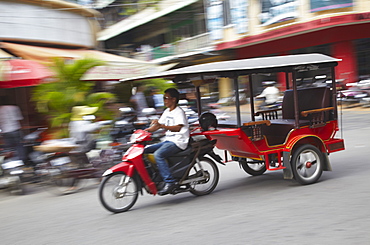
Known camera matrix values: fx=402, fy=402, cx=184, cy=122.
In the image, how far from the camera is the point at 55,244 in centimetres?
436

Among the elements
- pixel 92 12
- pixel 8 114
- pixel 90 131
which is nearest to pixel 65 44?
pixel 92 12

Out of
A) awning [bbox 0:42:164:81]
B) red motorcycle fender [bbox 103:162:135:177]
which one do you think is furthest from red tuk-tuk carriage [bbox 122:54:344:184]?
awning [bbox 0:42:164:81]

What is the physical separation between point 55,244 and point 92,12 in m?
11.4

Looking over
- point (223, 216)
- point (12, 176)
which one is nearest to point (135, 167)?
point (223, 216)

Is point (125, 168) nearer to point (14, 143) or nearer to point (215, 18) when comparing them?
point (14, 143)

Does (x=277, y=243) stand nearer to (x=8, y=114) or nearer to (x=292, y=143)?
(x=292, y=143)

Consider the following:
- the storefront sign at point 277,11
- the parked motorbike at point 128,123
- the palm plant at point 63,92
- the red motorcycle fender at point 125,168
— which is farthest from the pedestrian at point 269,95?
the red motorcycle fender at point 125,168

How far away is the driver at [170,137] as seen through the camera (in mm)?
5398

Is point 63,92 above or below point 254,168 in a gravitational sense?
above

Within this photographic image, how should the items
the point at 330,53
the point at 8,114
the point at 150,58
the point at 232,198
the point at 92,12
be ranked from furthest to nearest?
the point at 150,58
the point at 330,53
the point at 92,12
the point at 8,114
the point at 232,198

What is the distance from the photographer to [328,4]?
691 inches

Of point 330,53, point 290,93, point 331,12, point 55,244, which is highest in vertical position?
point 331,12

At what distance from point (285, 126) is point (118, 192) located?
109 inches

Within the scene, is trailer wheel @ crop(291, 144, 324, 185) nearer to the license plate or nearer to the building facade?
the license plate
